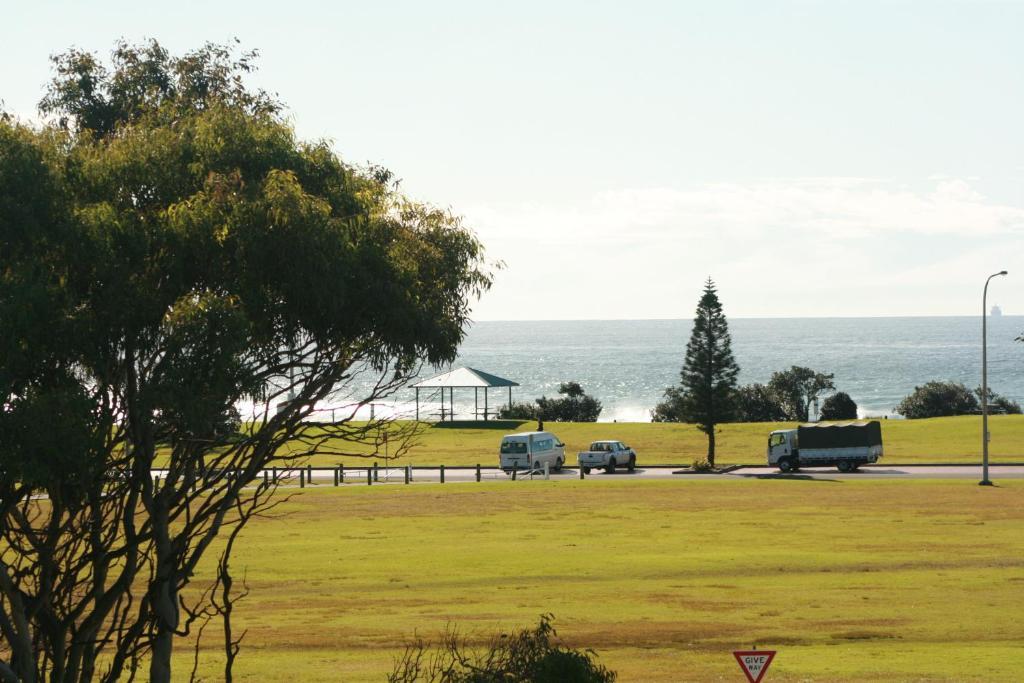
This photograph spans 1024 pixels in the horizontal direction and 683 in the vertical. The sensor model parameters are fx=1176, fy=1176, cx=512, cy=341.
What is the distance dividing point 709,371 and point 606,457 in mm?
14631

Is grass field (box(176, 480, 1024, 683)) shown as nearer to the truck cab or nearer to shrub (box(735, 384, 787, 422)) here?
the truck cab

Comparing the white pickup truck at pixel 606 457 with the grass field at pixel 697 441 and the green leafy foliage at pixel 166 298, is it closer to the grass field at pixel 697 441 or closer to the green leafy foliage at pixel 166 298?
the grass field at pixel 697 441

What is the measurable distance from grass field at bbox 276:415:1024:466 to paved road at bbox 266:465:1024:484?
17.5ft

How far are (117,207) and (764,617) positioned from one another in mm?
14610

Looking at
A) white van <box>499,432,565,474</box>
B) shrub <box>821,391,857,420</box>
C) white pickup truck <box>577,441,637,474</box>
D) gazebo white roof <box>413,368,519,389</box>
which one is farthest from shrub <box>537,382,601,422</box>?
white van <box>499,432,565,474</box>

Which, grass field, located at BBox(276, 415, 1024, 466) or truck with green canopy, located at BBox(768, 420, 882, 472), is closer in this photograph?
truck with green canopy, located at BBox(768, 420, 882, 472)

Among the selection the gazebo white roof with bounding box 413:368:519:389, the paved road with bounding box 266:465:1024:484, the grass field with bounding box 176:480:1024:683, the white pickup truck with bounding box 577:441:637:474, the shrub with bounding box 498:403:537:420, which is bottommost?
the paved road with bounding box 266:465:1024:484

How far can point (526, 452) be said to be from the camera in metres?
58.2

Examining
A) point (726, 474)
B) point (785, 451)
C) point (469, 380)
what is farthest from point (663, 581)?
point (469, 380)

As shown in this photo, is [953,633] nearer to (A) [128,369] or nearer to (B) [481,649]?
(B) [481,649]

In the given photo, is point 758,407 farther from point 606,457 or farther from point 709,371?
point 606,457

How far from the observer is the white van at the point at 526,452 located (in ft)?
191

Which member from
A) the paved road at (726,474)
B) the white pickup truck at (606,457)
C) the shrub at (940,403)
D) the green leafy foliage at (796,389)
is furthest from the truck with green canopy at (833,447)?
the shrub at (940,403)

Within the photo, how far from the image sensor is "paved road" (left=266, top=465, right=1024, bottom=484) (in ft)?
178
